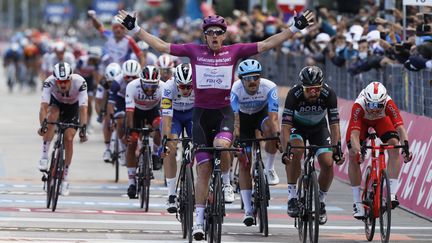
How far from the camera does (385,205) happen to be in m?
14.8

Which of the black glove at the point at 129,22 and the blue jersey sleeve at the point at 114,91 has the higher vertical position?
the black glove at the point at 129,22

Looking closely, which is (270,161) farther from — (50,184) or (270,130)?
(50,184)

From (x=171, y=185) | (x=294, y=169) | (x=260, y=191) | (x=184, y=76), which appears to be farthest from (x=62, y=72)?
(x=294, y=169)

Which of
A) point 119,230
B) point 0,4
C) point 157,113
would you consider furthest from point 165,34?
point 0,4

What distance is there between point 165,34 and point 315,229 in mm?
28992

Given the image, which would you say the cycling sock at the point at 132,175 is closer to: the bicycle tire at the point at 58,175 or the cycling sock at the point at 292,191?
the bicycle tire at the point at 58,175

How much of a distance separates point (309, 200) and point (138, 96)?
5.24 meters

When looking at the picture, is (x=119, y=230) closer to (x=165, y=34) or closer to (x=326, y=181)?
(x=326, y=181)

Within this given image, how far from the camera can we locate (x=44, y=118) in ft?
60.8

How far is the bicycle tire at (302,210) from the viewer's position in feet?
47.8

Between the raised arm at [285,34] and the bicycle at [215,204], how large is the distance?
3.87 ft

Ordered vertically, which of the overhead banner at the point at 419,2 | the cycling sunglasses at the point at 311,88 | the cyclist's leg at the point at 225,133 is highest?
the overhead banner at the point at 419,2

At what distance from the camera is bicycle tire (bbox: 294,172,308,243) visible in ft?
47.8

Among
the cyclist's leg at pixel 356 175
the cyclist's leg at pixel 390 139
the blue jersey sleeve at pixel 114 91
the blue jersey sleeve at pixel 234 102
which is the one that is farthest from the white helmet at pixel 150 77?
the cyclist's leg at pixel 390 139
